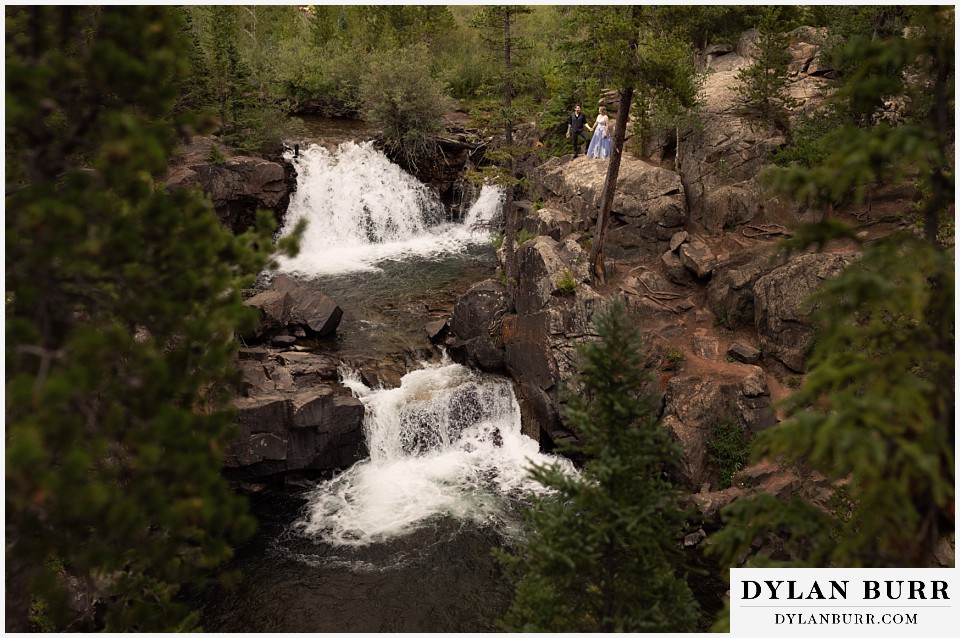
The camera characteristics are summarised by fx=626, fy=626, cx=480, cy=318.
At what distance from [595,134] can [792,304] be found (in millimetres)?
10703

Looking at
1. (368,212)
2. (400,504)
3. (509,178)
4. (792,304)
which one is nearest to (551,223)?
(509,178)

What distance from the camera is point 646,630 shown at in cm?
845

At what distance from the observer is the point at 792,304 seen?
15539 millimetres

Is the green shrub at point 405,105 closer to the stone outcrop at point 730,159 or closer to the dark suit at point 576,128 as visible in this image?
the dark suit at point 576,128

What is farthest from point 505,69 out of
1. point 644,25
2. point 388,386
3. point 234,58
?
point 234,58

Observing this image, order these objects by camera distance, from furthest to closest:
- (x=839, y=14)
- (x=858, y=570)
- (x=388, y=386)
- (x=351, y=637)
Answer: (x=839, y=14) → (x=388, y=386) → (x=351, y=637) → (x=858, y=570)

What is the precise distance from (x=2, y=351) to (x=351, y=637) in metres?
5.36

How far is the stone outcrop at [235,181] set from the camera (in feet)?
85.0

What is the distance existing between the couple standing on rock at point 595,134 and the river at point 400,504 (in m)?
6.70

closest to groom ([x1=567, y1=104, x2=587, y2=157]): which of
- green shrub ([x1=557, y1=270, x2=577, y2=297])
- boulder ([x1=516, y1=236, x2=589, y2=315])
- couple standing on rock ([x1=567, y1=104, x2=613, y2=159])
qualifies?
couple standing on rock ([x1=567, y1=104, x2=613, y2=159])

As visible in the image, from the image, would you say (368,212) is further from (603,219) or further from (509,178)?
(603,219)

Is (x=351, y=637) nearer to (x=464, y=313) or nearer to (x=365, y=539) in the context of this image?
(x=365, y=539)

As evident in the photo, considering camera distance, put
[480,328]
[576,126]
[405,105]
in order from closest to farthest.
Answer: [480,328], [576,126], [405,105]

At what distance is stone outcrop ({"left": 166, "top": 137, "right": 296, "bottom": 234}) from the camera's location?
2592 centimetres
